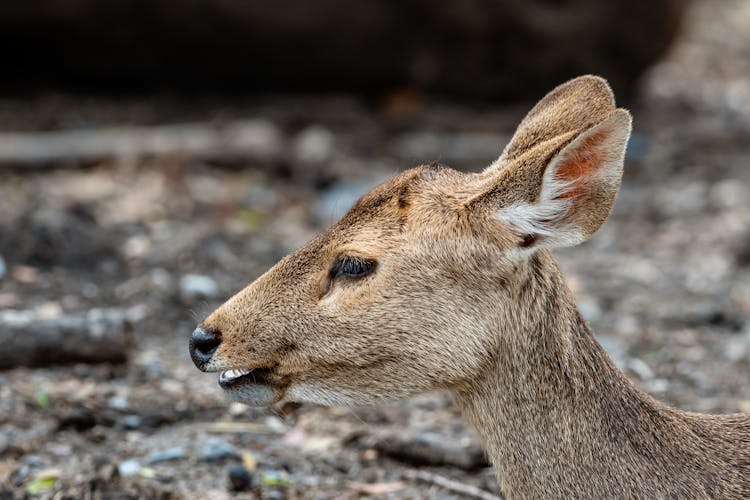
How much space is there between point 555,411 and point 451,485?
1.09 metres

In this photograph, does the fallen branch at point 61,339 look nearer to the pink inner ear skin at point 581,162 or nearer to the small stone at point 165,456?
the small stone at point 165,456

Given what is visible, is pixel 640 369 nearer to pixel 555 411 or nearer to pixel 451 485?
pixel 451 485

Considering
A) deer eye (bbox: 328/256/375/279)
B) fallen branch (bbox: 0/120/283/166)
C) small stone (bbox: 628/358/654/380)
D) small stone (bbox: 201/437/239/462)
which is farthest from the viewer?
fallen branch (bbox: 0/120/283/166)

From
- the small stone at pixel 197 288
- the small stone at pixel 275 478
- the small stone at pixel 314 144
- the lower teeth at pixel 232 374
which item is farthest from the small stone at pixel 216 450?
the small stone at pixel 314 144

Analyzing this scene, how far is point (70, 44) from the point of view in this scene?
9516 millimetres

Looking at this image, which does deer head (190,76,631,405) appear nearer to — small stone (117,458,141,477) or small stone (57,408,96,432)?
small stone (117,458,141,477)

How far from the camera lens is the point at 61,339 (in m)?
5.12

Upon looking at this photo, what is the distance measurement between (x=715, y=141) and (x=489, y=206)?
681 centimetres

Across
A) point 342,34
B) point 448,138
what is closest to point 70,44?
point 342,34

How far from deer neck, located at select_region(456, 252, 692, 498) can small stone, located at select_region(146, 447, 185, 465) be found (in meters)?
1.51

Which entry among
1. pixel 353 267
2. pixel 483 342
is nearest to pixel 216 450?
pixel 353 267

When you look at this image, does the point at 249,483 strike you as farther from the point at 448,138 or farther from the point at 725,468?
the point at 448,138

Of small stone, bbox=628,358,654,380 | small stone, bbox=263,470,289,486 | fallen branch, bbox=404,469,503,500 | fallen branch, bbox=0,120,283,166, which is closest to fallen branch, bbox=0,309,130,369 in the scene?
small stone, bbox=263,470,289,486

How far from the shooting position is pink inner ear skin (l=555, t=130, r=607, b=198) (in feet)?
10.3
